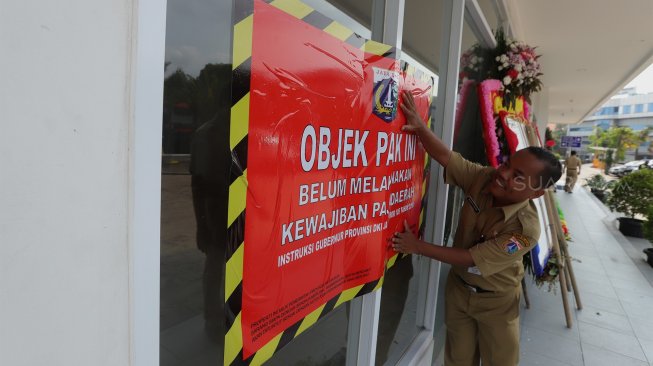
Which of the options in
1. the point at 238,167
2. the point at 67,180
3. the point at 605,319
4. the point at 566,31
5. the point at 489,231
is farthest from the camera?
the point at 566,31

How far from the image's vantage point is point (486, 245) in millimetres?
1714

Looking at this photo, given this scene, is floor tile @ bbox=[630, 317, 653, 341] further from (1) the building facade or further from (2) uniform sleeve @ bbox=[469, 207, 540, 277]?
(1) the building facade

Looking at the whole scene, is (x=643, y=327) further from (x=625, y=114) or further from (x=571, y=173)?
(x=625, y=114)

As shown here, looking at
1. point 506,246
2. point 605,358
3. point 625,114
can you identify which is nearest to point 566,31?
point 605,358

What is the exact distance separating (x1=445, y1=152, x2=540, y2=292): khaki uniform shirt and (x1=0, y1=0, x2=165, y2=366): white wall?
153 cm

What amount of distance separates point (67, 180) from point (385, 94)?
3.44 feet

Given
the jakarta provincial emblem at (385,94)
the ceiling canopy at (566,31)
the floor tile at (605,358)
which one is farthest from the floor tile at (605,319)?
the jakarta provincial emblem at (385,94)

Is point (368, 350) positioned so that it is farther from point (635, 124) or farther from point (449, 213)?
point (635, 124)

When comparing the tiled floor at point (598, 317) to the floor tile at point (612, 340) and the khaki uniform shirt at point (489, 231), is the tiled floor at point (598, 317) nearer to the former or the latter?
the floor tile at point (612, 340)

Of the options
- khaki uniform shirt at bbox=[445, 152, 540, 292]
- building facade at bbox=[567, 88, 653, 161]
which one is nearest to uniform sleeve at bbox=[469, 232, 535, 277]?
khaki uniform shirt at bbox=[445, 152, 540, 292]

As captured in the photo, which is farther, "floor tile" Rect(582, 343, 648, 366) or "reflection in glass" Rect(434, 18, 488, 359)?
"floor tile" Rect(582, 343, 648, 366)

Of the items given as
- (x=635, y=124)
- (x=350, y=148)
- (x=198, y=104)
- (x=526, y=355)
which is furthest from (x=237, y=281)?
(x=635, y=124)

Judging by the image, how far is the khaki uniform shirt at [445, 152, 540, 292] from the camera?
1.71 metres

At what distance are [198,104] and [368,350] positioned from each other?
1304 mm
